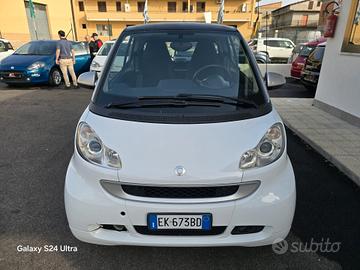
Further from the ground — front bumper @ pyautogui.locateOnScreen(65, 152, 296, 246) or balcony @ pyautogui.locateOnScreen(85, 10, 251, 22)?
balcony @ pyautogui.locateOnScreen(85, 10, 251, 22)

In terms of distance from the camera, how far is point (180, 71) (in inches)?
96.0

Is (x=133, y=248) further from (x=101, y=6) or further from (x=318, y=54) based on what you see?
(x=101, y=6)

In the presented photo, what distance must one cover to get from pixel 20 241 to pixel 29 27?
28.8m

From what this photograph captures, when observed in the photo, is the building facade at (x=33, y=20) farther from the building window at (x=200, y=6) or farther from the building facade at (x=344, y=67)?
the building facade at (x=344, y=67)

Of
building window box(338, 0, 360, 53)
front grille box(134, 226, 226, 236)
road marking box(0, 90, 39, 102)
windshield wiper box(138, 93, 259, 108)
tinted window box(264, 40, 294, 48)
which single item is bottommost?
road marking box(0, 90, 39, 102)

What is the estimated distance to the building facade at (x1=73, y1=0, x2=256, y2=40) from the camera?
40.3 m

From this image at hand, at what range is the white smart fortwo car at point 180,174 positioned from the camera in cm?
172

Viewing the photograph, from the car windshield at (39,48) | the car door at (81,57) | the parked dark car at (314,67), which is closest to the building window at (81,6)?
the car door at (81,57)

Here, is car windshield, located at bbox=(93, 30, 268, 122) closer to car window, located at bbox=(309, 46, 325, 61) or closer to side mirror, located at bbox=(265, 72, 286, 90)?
side mirror, located at bbox=(265, 72, 286, 90)

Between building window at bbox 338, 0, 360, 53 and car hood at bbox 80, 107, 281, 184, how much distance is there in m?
4.54

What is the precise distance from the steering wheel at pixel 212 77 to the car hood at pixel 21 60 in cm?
802

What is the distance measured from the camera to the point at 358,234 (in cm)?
238

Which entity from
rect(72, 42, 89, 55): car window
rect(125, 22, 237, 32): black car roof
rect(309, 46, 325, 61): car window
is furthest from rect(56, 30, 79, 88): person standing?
rect(309, 46, 325, 61): car window

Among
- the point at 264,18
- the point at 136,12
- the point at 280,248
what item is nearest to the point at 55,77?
the point at 264,18
